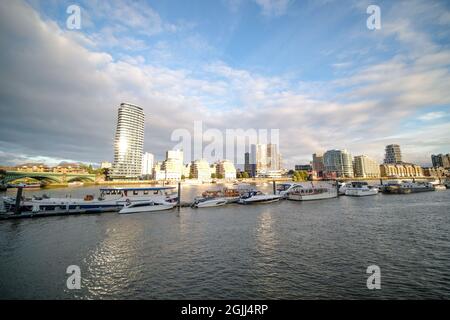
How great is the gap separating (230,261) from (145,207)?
35233 millimetres

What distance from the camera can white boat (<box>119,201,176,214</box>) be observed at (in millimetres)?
46375

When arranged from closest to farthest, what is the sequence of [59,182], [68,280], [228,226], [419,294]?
1. [419,294]
2. [68,280]
3. [228,226]
4. [59,182]

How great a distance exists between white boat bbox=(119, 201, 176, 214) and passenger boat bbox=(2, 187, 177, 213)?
120cm

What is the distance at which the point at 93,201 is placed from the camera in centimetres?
4784

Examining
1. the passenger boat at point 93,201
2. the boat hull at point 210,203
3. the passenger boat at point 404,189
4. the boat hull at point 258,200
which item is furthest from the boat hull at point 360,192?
the passenger boat at point 93,201

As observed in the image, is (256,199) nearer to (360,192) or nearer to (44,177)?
(360,192)

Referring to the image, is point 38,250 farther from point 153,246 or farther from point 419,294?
point 419,294

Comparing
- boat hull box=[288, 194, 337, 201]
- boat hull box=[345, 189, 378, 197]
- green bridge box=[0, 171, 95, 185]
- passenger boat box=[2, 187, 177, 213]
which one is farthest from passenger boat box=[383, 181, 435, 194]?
green bridge box=[0, 171, 95, 185]

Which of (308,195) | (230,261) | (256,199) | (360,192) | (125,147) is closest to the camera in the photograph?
(230,261)

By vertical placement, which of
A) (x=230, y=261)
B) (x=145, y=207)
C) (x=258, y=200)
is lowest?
(x=230, y=261)

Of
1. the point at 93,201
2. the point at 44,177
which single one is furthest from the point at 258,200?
the point at 44,177

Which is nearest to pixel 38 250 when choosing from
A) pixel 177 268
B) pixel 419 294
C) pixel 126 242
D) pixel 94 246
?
pixel 94 246

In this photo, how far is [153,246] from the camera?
75.5 ft

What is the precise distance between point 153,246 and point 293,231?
17.7m
